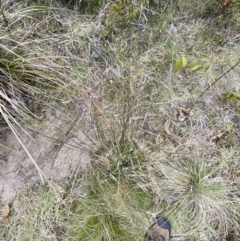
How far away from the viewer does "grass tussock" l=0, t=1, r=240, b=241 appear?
173 centimetres

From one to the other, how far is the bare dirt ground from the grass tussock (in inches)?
2.8

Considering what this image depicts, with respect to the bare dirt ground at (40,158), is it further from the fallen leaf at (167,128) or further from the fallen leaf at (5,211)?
the fallen leaf at (167,128)

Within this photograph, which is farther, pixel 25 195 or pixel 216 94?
pixel 216 94

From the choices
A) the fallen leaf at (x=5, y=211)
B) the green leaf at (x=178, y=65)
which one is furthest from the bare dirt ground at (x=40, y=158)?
the green leaf at (x=178, y=65)

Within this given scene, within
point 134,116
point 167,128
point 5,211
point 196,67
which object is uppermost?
point 196,67

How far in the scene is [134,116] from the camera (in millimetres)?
1877

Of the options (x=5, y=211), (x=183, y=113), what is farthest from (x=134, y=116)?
(x=5, y=211)

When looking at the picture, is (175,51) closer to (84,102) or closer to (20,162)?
(84,102)

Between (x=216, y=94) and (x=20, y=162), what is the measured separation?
1.39m

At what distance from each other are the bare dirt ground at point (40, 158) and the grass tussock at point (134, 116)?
2.8 inches

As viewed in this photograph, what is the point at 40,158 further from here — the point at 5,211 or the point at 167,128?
the point at 167,128

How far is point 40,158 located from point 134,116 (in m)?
0.64

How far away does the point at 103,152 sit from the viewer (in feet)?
5.90

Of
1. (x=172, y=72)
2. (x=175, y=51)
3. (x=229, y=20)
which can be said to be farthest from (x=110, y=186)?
(x=229, y=20)
